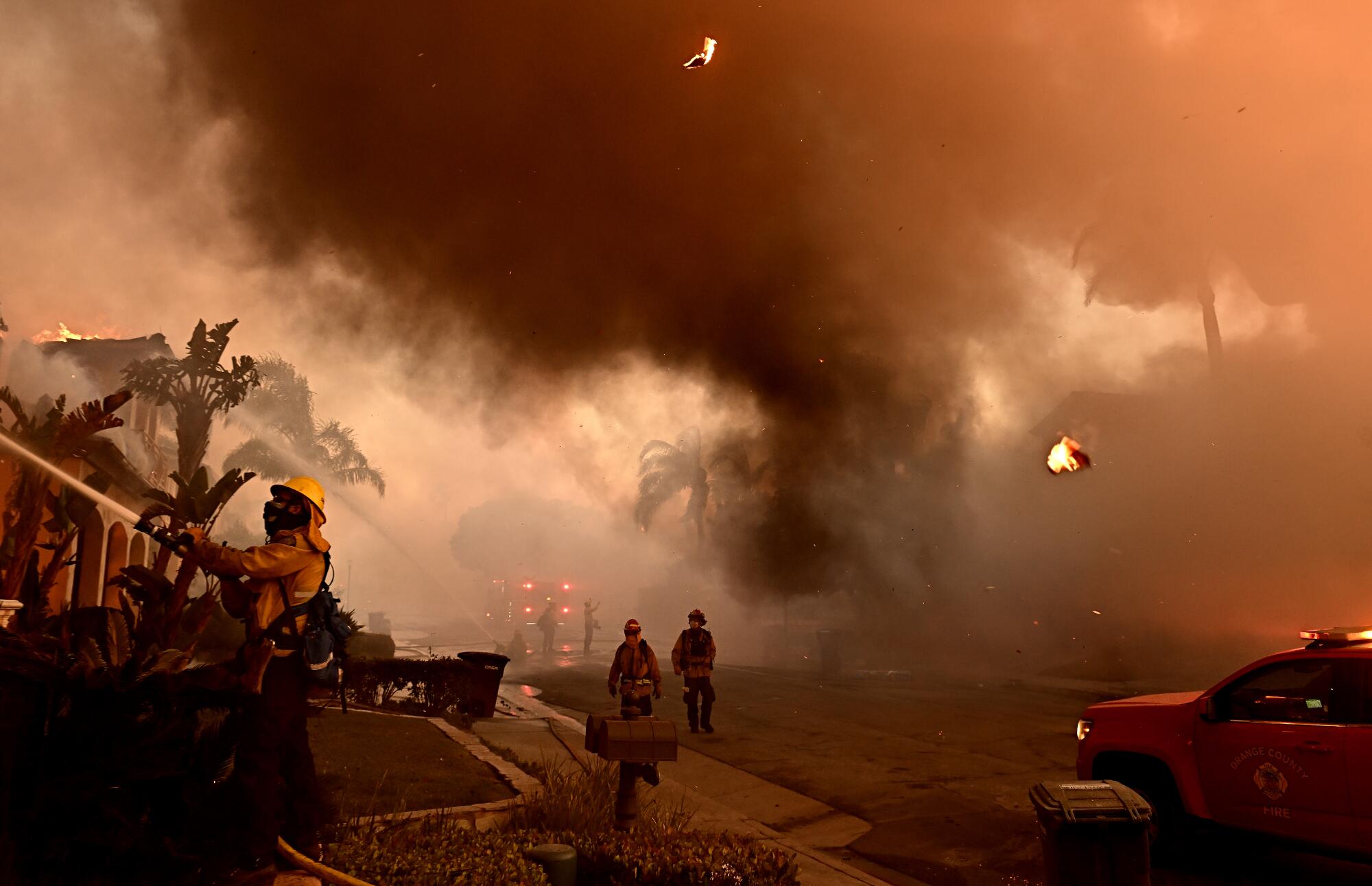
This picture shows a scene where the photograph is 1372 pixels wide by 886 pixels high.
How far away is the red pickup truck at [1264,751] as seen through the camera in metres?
4.47

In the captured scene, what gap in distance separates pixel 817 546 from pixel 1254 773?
23.3 m

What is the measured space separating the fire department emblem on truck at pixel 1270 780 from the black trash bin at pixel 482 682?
7553 millimetres

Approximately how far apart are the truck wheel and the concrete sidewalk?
64.3 inches

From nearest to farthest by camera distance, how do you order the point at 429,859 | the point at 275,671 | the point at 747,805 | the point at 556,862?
the point at 275,671 < the point at 429,859 < the point at 556,862 < the point at 747,805

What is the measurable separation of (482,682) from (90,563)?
21.6 feet

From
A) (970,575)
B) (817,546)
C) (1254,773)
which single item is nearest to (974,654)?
(970,575)

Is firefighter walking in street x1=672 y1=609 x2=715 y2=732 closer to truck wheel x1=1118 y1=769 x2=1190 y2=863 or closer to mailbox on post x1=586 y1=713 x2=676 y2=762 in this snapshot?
truck wheel x1=1118 y1=769 x2=1190 y2=863

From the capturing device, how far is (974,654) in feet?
80.6

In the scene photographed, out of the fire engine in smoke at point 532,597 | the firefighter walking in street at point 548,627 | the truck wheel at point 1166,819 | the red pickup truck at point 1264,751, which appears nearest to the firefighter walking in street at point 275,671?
the truck wheel at point 1166,819

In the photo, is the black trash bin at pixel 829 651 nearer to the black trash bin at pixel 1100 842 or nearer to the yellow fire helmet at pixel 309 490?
the black trash bin at pixel 1100 842

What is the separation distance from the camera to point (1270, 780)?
475cm

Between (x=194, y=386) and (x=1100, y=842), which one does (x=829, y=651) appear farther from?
(x=1100, y=842)

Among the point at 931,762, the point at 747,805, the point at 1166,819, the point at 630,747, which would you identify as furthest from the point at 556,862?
the point at 931,762

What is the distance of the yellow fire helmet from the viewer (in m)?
3.74
